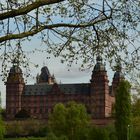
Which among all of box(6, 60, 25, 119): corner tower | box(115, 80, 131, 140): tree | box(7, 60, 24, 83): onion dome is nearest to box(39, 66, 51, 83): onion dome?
box(6, 60, 25, 119): corner tower

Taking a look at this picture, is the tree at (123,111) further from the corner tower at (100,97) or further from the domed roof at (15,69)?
the corner tower at (100,97)

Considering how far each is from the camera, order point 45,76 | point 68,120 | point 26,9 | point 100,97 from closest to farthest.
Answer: point 26,9, point 68,120, point 100,97, point 45,76

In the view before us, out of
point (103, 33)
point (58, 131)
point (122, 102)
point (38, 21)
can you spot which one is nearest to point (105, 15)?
point (103, 33)

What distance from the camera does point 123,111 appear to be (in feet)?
204

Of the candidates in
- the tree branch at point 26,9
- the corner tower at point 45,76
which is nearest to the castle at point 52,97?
the corner tower at point 45,76

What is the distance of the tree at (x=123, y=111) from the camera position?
6038cm

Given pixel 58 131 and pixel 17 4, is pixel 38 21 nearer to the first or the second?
pixel 17 4

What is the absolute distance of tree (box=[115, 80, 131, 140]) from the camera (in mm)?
60375

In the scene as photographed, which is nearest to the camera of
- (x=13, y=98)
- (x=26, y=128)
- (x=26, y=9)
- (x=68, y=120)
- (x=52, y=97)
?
(x=26, y=9)

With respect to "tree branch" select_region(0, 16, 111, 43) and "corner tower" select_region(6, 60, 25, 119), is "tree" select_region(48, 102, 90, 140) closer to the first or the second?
"corner tower" select_region(6, 60, 25, 119)

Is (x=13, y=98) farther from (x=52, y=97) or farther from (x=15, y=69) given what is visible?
(x=15, y=69)

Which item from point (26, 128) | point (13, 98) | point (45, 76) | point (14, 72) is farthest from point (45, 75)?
point (14, 72)

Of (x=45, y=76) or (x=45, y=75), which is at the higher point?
(x=45, y=75)

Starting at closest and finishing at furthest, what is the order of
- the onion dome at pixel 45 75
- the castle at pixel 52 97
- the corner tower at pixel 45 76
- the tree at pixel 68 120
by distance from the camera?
the tree at pixel 68 120 → the castle at pixel 52 97 → the corner tower at pixel 45 76 → the onion dome at pixel 45 75
